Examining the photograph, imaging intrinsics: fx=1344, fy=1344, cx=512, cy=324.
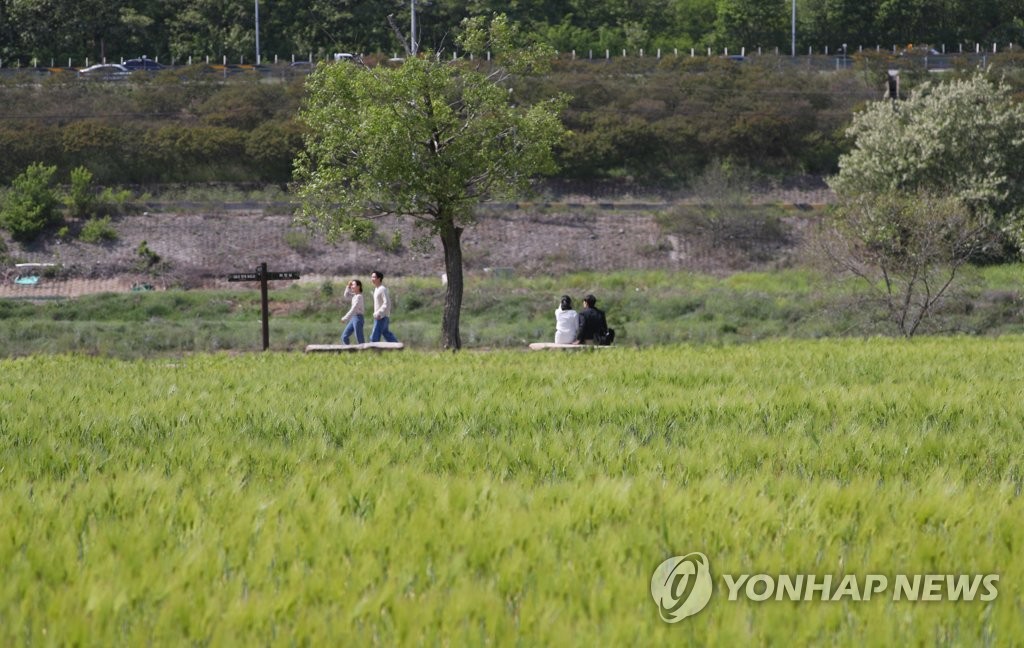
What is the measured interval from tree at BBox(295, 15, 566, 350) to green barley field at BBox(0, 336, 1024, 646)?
14.3 metres

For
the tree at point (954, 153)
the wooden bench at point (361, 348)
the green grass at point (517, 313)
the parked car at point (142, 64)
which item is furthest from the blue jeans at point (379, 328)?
the parked car at point (142, 64)

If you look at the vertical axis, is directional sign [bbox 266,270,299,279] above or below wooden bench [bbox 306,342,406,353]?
above

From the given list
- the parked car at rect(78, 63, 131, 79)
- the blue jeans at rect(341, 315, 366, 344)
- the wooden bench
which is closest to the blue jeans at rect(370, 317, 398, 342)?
the blue jeans at rect(341, 315, 366, 344)

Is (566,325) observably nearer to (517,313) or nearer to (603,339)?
(603,339)

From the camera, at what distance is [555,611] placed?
5648mm

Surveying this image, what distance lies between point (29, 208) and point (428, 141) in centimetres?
2962

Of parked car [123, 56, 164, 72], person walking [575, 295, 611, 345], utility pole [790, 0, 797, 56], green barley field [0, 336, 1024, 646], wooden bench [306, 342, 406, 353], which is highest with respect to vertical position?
utility pole [790, 0, 797, 56]

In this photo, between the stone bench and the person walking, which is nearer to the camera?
the stone bench

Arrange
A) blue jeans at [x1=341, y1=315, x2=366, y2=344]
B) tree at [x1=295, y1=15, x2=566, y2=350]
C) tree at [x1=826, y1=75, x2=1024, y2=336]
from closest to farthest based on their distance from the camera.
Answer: blue jeans at [x1=341, y1=315, x2=366, y2=344], tree at [x1=295, y1=15, x2=566, y2=350], tree at [x1=826, y1=75, x2=1024, y2=336]

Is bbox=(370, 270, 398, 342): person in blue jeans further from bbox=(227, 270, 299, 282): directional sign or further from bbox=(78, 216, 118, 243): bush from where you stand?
bbox=(78, 216, 118, 243): bush

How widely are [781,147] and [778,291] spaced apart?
2259 cm

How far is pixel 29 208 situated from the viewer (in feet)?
173

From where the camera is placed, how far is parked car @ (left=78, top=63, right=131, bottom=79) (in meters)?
76.2

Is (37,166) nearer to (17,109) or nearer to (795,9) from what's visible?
(17,109)
